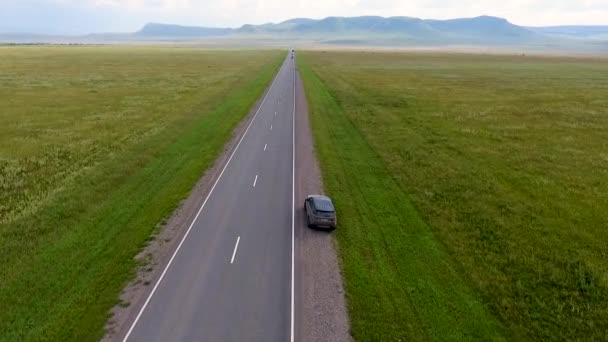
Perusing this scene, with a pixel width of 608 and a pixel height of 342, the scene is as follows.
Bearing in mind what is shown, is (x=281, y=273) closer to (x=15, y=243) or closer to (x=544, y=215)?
(x=15, y=243)

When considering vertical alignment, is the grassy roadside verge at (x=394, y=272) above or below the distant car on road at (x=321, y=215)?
below

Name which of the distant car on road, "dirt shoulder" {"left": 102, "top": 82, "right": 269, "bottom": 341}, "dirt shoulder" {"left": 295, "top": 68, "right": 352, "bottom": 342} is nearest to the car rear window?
the distant car on road

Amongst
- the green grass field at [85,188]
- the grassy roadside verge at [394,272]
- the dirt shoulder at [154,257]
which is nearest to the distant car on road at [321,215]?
the grassy roadside verge at [394,272]

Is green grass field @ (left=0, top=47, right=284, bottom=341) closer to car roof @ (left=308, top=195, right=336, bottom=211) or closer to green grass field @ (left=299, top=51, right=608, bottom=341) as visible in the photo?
car roof @ (left=308, top=195, right=336, bottom=211)

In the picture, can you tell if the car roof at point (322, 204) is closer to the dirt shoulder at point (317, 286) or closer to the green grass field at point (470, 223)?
the dirt shoulder at point (317, 286)

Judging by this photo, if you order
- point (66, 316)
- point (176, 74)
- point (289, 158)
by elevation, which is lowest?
point (66, 316)

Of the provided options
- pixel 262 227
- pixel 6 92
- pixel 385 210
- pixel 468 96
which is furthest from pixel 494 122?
pixel 6 92
